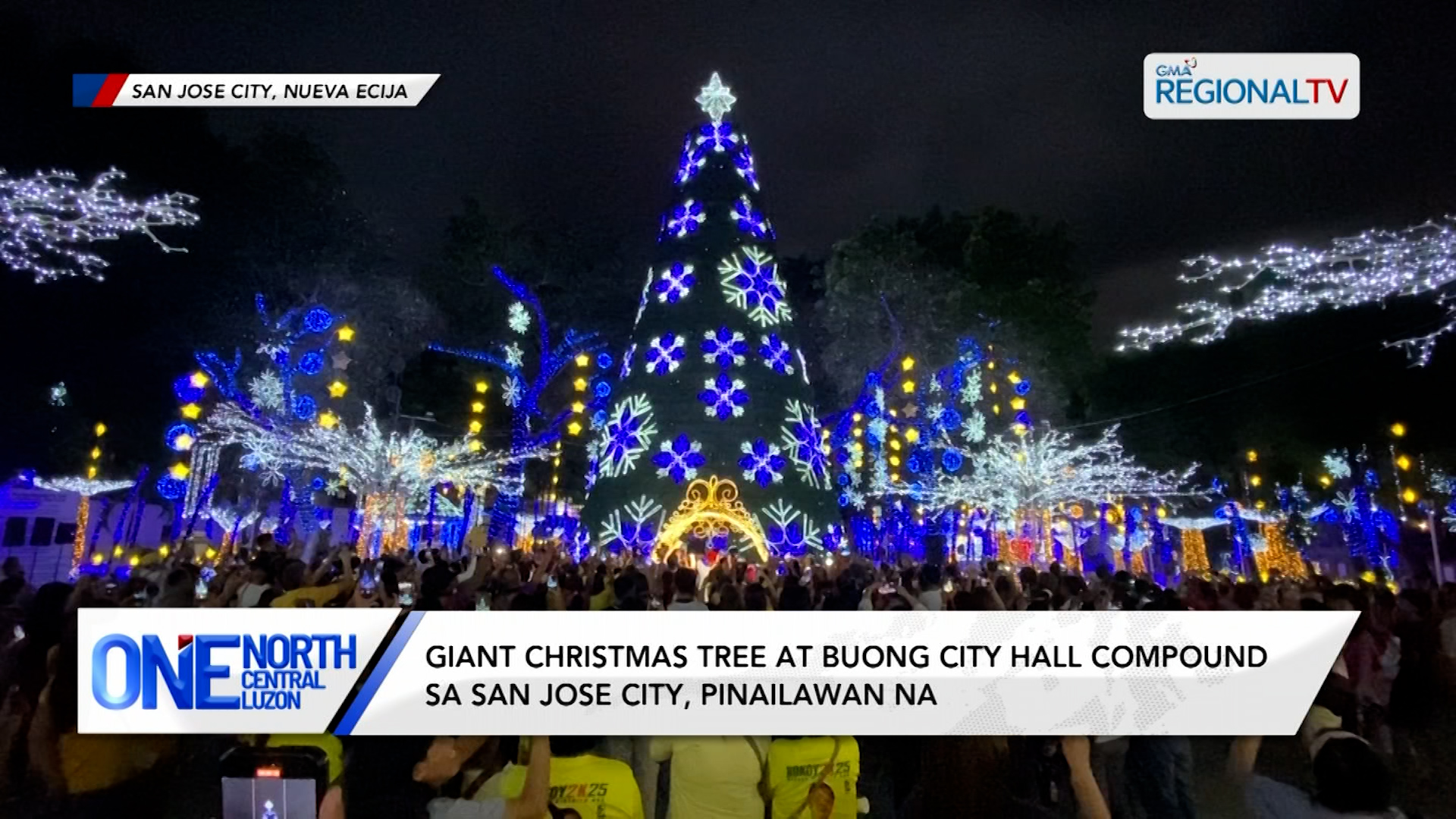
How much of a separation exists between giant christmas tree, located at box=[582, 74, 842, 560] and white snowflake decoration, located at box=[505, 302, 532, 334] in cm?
850

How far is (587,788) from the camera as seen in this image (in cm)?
436

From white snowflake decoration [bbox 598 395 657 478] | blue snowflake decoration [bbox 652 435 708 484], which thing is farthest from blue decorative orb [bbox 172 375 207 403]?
blue snowflake decoration [bbox 652 435 708 484]

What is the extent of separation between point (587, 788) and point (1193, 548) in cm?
4561

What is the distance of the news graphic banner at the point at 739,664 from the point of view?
643 centimetres

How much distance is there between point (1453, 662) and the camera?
7.74 metres

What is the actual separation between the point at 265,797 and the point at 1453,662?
30.1 feet

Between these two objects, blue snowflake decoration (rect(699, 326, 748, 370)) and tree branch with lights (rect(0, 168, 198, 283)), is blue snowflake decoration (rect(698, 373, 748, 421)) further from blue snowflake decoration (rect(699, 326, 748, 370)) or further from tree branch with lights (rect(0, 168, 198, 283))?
tree branch with lights (rect(0, 168, 198, 283))

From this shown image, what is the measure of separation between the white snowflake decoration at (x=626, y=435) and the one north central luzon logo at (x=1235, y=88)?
1154 centimetres

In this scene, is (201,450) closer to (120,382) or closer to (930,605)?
(120,382)

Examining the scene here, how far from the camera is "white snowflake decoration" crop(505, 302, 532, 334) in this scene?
2711 centimetres

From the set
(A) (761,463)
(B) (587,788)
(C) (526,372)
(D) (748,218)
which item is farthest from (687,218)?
(B) (587,788)

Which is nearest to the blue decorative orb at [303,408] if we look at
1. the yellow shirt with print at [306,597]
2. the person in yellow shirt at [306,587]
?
the person in yellow shirt at [306,587]

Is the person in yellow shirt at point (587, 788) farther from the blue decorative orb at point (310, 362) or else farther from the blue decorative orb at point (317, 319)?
the blue decorative orb at point (310, 362)

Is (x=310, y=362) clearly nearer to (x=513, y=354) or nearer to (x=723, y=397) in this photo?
(x=513, y=354)
